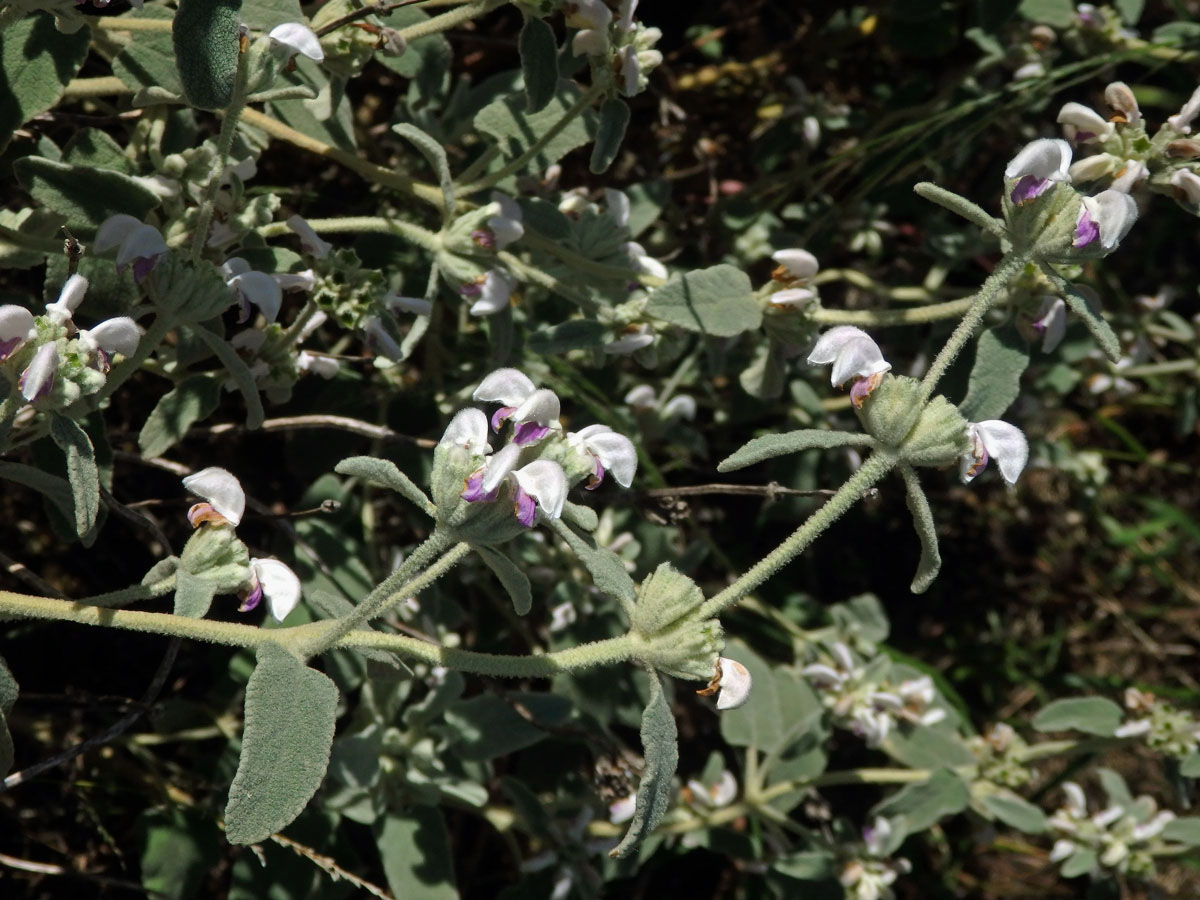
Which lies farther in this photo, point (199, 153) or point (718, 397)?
point (718, 397)

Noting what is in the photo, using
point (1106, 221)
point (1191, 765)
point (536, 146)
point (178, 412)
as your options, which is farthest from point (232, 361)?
Result: point (1191, 765)

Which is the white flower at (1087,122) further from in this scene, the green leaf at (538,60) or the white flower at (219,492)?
the white flower at (219,492)

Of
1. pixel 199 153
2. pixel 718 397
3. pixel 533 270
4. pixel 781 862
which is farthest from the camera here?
pixel 718 397

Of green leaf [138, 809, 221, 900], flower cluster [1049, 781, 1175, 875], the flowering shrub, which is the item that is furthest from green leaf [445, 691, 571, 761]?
flower cluster [1049, 781, 1175, 875]

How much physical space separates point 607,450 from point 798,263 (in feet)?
2.37

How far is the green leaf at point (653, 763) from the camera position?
1.37 metres

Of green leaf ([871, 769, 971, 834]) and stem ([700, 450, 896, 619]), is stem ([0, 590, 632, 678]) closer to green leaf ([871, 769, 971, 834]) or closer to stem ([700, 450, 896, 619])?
stem ([700, 450, 896, 619])

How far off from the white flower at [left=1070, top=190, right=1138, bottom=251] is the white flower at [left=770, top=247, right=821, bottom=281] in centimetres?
49

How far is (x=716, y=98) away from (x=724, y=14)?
25 centimetres

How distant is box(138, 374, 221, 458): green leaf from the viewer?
5.81 feet

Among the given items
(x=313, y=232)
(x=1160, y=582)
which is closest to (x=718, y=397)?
(x=313, y=232)

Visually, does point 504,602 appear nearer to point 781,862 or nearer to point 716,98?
point 781,862

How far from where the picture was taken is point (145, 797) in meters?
2.49

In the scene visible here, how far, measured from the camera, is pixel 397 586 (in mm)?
1452
